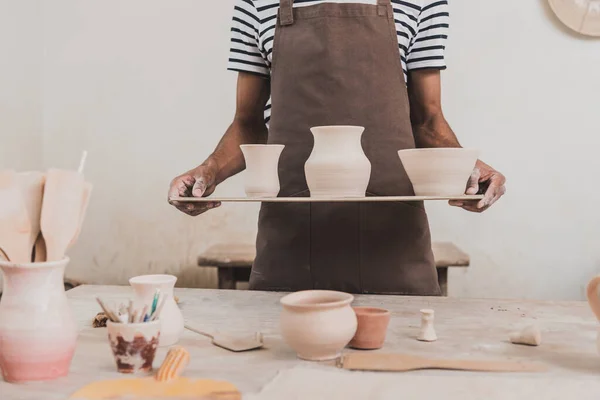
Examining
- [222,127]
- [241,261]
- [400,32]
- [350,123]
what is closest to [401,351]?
[350,123]

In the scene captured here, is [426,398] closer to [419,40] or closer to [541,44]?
[419,40]

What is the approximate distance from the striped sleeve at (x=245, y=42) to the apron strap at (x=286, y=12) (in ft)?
0.41

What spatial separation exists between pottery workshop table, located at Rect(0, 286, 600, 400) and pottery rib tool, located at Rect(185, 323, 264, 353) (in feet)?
0.06

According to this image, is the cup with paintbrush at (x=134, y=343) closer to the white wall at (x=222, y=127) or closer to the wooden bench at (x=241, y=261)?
the wooden bench at (x=241, y=261)

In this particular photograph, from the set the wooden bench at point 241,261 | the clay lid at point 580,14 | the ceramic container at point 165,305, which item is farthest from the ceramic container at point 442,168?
the clay lid at point 580,14

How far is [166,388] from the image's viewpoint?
106cm

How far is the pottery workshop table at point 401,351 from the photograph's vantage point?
1.04 meters

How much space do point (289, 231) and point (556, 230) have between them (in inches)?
76.0

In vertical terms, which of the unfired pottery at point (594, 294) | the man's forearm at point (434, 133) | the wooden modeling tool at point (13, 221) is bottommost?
the unfired pottery at point (594, 294)

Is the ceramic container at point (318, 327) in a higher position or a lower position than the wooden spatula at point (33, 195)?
lower

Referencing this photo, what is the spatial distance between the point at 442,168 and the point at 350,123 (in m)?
0.49

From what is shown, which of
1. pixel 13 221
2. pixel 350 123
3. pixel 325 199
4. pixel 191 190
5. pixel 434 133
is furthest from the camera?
pixel 434 133

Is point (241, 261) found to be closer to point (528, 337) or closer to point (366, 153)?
point (366, 153)

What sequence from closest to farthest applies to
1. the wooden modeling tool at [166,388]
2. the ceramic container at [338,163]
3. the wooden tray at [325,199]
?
1. the wooden modeling tool at [166,388]
2. the wooden tray at [325,199]
3. the ceramic container at [338,163]
